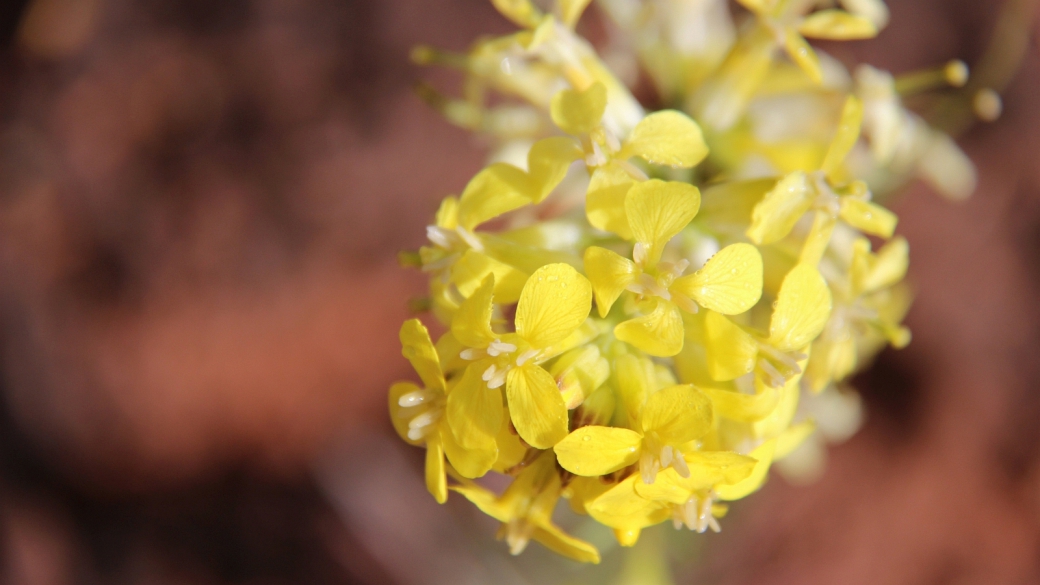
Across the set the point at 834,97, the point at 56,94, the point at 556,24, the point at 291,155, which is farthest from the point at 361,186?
the point at 834,97

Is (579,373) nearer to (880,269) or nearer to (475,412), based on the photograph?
(475,412)

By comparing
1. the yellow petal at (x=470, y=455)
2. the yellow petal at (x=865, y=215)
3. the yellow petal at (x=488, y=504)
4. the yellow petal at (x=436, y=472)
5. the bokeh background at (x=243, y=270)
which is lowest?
the bokeh background at (x=243, y=270)

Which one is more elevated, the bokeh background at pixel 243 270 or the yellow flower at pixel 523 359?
the yellow flower at pixel 523 359

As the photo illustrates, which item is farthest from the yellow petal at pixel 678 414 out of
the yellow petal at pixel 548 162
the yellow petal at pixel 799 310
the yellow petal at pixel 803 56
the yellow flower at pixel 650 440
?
the yellow petal at pixel 803 56

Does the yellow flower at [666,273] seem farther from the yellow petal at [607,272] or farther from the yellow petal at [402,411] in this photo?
the yellow petal at [402,411]

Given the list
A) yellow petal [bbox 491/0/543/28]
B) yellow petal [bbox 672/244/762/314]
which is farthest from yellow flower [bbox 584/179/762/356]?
yellow petal [bbox 491/0/543/28]

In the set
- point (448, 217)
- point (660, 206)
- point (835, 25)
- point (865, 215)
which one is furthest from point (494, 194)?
point (835, 25)
